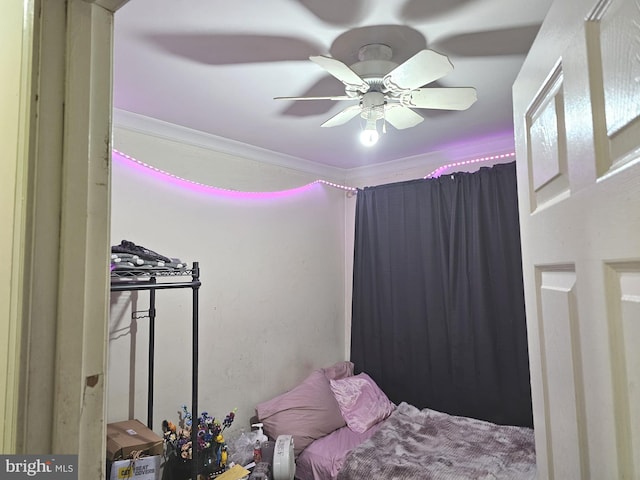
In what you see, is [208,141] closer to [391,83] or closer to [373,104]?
[373,104]

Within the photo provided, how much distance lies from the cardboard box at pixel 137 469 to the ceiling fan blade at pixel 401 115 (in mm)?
1935

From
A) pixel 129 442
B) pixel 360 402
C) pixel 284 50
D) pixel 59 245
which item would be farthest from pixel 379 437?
pixel 59 245

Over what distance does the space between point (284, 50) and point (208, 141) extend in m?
1.23

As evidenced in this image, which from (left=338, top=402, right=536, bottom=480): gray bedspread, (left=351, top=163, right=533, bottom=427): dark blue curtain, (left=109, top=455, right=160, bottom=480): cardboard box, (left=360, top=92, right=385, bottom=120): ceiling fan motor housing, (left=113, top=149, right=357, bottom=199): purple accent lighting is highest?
(left=360, top=92, right=385, bottom=120): ceiling fan motor housing

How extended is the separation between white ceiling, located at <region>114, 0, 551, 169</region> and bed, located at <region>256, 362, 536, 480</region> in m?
1.94

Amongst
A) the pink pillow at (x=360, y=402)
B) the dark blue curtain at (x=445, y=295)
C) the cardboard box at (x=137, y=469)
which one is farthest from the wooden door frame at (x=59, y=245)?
the dark blue curtain at (x=445, y=295)

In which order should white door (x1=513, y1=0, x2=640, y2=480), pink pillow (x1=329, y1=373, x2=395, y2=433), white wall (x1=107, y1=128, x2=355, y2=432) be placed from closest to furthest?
white door (x1=513, y1=0, x2=640, y2=480) → white wall (x1=107, y1=128, x2=355, y2=432) → pink pillow (x1=329, y1=373, x2=395, y2=433)

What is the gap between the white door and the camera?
0.51 m

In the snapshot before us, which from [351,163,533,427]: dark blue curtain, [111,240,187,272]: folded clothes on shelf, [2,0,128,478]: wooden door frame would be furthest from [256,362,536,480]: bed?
[2,0,128,478]: wooden door frame

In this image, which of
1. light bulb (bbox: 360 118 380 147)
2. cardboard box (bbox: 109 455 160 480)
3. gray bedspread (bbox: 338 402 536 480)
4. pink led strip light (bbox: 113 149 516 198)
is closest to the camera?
cardboard box (bbox: 109 455 160 480)

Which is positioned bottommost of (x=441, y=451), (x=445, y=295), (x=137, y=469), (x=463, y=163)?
(x=441, y=451)

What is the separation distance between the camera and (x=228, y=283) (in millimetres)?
2777

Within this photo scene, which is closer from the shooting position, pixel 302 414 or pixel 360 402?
pixel 302 414

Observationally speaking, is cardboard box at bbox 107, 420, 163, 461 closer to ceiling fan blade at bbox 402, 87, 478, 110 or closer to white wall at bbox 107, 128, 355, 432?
white wall at bbox 107, 128, 355, 432
